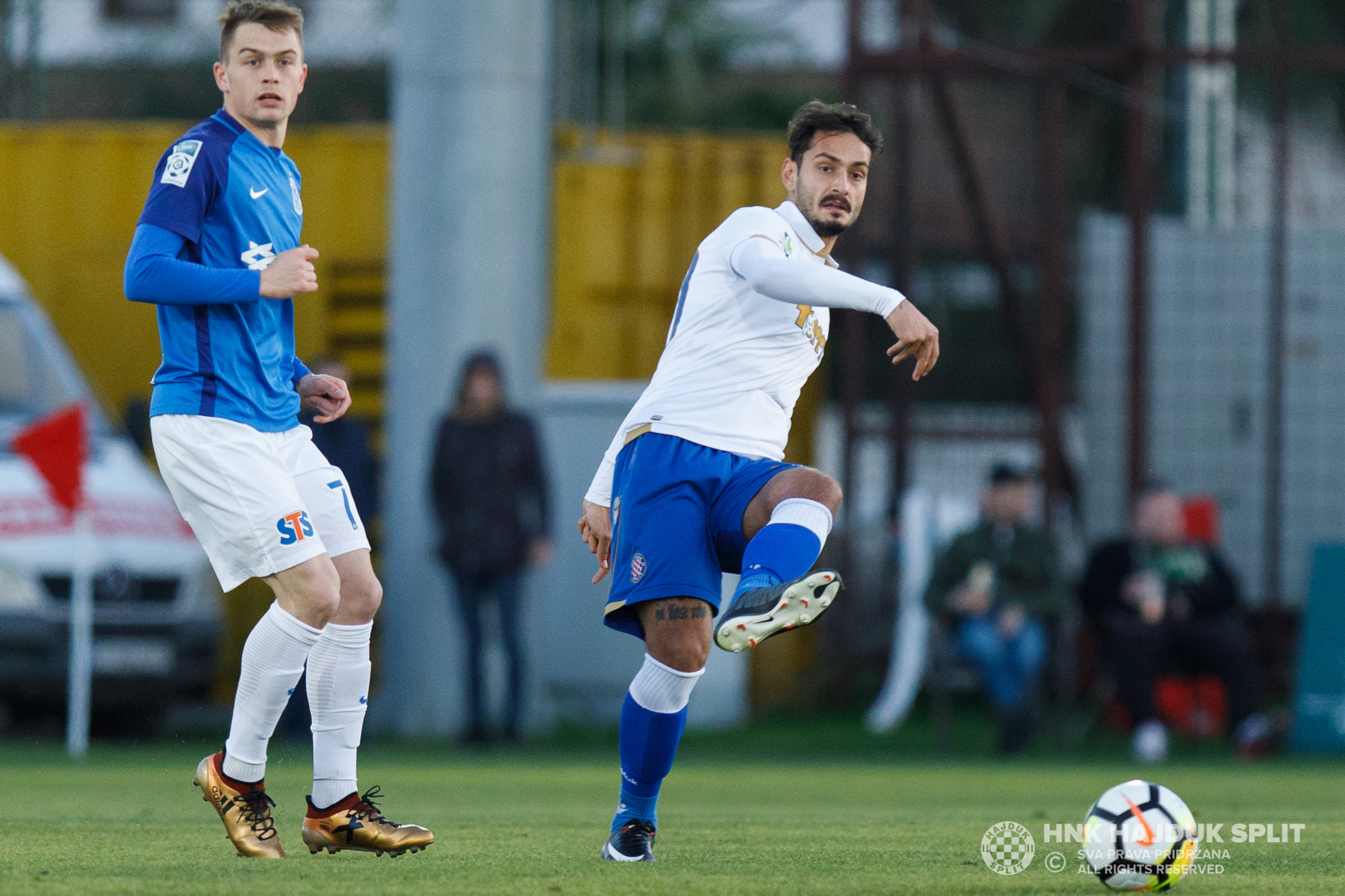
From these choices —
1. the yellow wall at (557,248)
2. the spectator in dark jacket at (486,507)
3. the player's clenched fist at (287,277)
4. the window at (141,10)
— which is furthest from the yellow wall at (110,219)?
the player's clenched fist at (287,277)

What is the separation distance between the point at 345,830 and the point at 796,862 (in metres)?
1.14

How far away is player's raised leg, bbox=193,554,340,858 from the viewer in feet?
Answer: 16.2

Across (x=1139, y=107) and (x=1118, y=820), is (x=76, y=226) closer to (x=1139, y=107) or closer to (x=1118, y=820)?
(x=1139, y=107)

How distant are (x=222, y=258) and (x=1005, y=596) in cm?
699

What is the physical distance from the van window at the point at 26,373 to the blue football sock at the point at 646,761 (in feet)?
22.3

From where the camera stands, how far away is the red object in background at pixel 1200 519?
12477 mm

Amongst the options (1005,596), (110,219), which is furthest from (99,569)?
(1005,596)

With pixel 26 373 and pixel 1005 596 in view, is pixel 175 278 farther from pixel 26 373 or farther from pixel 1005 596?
pixel 1005 596

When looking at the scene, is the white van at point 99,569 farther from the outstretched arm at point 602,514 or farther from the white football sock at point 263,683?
the white football sock at point 263,683

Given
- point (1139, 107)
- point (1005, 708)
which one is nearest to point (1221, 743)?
point (1005, 708)

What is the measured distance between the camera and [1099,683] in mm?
12078

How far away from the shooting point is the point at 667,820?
661 centimetres

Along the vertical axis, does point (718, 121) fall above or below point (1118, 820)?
above

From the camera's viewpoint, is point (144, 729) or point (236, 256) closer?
point (236, 256)
